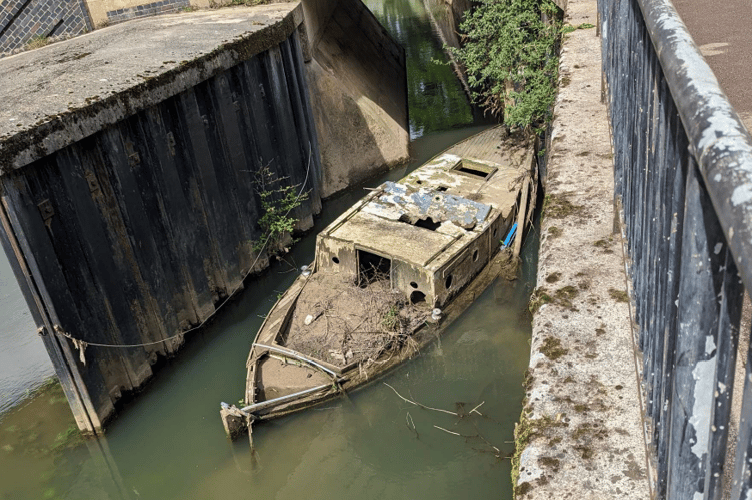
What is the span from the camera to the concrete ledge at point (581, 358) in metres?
2.70

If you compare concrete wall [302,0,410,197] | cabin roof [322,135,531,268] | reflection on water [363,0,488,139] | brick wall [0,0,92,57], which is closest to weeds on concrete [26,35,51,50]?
brick wall [0,0,92,57]

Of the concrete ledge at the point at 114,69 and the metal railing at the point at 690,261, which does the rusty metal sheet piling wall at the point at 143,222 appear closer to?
the concrete ledge at the point at 114,69

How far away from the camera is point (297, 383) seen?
9.36m

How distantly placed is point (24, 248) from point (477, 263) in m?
6.55

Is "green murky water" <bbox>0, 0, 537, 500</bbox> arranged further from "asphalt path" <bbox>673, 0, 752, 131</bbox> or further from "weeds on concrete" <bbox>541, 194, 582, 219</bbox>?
"asphalt path" <bbox>673, 0, 752, 131</bbox>

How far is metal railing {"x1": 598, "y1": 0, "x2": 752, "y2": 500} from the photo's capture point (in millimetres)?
1256

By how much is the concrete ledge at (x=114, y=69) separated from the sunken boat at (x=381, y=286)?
3.31m

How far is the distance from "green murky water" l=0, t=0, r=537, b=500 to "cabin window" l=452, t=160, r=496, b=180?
3.17 metres

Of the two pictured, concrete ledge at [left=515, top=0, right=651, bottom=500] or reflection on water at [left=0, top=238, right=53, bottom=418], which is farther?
reflection on water at [left=0, top=238, right=53, bottom=418]

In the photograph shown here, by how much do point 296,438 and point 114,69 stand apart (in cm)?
607

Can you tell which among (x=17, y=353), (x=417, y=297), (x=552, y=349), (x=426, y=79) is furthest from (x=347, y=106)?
(x=552, y=349)

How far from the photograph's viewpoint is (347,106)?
1502 centimetres

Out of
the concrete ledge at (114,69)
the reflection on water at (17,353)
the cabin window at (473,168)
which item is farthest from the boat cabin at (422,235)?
the reflection on water at (17,353)

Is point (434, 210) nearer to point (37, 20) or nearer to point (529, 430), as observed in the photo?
point (529, 430)
